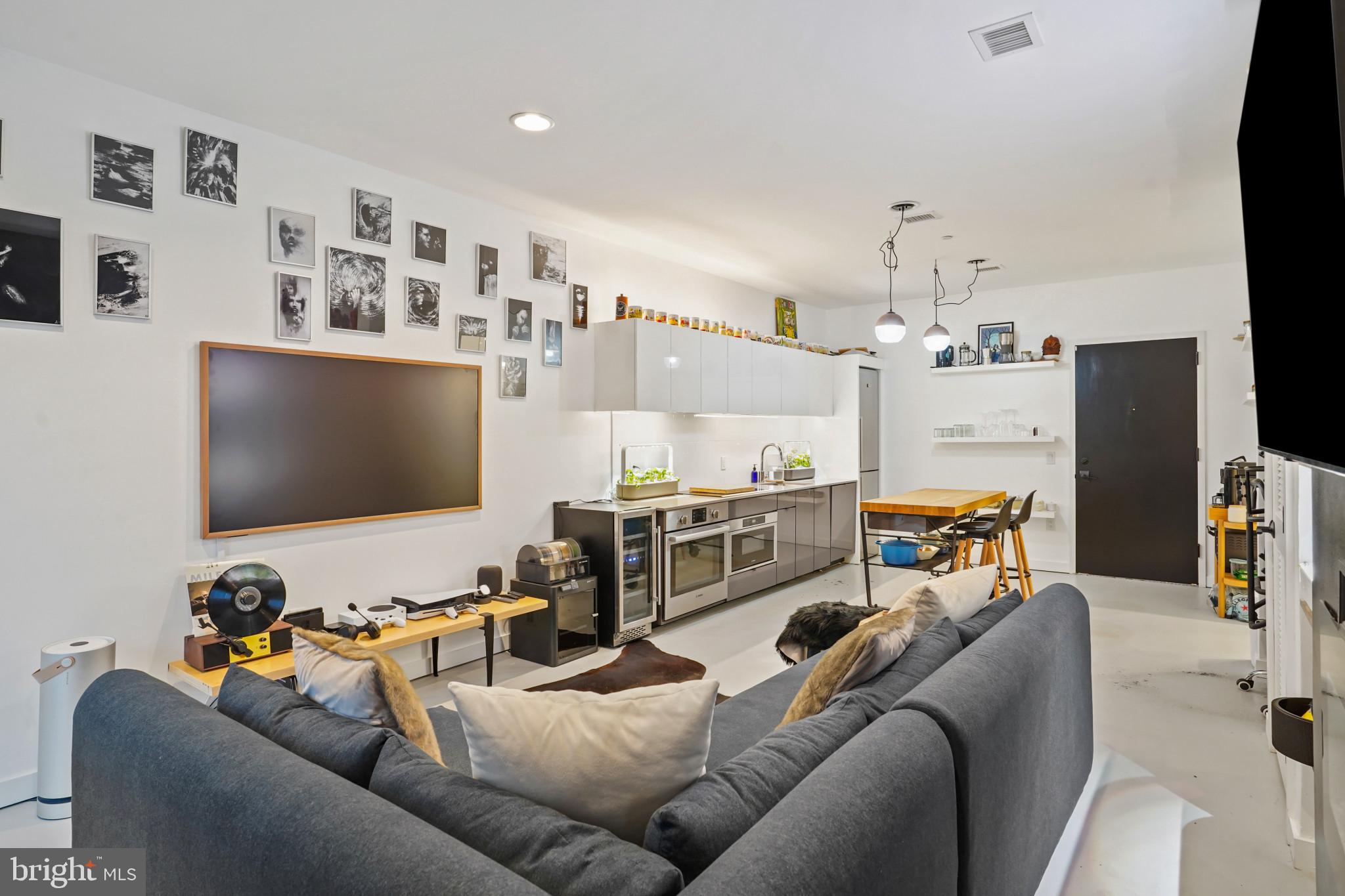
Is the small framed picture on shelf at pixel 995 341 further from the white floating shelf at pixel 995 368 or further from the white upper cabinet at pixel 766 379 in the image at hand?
the white upper cabinet at pixel 766 379

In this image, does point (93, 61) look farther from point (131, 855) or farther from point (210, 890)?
point (210, 890)

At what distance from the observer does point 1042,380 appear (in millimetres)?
6789

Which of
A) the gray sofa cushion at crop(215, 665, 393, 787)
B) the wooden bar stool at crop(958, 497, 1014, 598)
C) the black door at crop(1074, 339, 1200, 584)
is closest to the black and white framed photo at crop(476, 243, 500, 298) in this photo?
the gray sofa cushion at crop(215, 665, 393, 787)

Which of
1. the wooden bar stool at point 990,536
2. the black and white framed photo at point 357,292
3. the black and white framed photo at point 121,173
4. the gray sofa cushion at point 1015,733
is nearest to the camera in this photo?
the gray sofa cushion at point 1015,733

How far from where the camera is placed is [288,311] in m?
3.37

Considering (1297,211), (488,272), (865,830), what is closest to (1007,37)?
(1297,211)

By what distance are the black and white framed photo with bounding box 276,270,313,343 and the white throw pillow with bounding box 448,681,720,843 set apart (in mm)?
2702

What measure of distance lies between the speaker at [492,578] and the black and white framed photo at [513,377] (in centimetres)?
104

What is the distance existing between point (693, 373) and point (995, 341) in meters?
3.39

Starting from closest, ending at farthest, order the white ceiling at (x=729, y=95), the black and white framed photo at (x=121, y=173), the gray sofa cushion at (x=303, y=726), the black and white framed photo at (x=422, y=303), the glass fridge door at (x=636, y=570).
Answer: the gray sofa cushion at (x=303, y=726)
the white ceiling at (x=729, y=95)
the black and white framed photo at (x=121, y=173)
the black and white framed photo at (x=422, y=303)
the glass fridge door at (x=636, y=570)

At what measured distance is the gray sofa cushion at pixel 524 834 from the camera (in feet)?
3.23

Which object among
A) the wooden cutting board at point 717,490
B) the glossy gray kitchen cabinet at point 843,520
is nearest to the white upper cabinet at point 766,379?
the wooden cutting board at point 717,490

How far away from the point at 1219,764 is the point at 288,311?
4438 mm

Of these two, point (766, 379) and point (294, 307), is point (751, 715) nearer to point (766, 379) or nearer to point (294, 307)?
point (294, 307)
